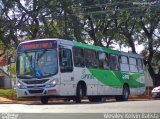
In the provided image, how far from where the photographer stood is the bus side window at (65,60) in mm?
22578

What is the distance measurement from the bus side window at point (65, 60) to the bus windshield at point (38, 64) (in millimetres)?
331

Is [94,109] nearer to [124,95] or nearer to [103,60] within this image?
[103,60]

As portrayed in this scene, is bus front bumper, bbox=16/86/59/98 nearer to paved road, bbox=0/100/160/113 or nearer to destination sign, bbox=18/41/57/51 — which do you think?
Answer: destination sign, bbox=18/41/57/51

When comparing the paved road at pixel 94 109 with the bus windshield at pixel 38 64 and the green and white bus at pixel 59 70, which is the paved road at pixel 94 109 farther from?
the bus windshield at pixel 38 64

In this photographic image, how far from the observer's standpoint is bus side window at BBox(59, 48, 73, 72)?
22.6 metres

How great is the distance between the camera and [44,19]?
3950 centimetres

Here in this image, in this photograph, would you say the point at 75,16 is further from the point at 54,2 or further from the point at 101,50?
the point at 101,50

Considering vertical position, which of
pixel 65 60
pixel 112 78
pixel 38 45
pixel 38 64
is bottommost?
pixel 112 78

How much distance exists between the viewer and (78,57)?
2409cm

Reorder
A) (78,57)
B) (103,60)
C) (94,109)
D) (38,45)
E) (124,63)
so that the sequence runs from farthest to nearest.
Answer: (124,63) → (103,60) → (78,57) → (38,45) → (94,109)

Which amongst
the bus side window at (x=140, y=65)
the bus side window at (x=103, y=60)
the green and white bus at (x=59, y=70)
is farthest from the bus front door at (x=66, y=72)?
the bus side window at (x=140, y=65)

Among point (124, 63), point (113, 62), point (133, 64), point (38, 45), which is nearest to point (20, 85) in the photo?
point (38, 45)

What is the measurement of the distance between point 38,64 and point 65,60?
1.40 m

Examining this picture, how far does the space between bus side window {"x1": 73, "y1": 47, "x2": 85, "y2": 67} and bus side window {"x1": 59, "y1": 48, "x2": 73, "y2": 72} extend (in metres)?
0.48
